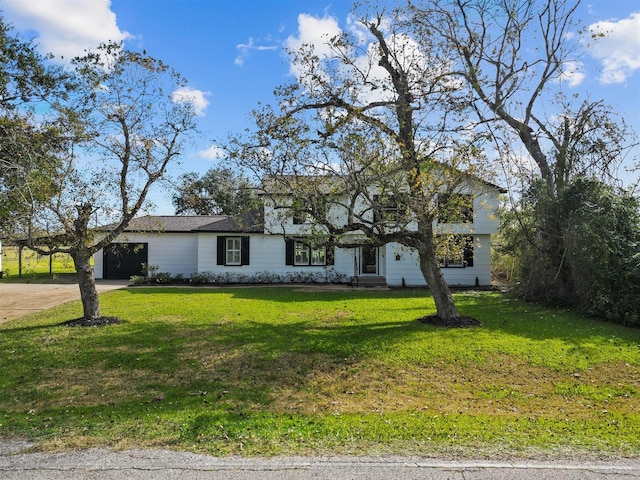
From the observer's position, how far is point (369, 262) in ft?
78.0

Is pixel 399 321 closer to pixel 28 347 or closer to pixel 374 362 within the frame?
pixel 374 362

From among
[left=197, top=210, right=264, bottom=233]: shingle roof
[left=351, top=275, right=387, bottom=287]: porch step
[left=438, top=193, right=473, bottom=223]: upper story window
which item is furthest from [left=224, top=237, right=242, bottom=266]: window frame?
[left=438, top=193, right=473, bottom=223]: upper story window

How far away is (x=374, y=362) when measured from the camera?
8.05 m

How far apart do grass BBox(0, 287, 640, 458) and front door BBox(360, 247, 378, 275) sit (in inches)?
432

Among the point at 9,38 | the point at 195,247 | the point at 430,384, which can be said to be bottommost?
the point at 430,384

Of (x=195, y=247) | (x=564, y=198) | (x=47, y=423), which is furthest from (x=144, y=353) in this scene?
(x=195, y=247)

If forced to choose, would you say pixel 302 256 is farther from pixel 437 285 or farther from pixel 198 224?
pixel 437 285

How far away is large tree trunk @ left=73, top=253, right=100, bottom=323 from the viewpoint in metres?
10.9

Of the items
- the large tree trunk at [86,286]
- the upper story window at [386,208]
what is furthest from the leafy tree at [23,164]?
the upper story window at [386,208]

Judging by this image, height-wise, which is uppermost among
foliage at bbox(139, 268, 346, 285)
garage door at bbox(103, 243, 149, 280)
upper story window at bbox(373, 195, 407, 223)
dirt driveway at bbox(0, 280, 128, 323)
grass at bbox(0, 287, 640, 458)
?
upper story window at bbox(373, 195, 407, 223)

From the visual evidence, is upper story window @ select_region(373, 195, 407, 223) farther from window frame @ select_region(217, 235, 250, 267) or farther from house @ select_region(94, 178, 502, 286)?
window frame @ select_region(217, 235, 250, 267)

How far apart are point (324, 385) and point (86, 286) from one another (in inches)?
278

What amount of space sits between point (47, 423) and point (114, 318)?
21.0 ft

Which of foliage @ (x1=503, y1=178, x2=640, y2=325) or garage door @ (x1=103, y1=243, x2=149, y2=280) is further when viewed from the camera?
garage door @ (x1=103, y1=243, x2=149, y2=280)
